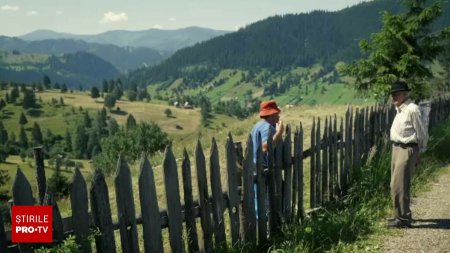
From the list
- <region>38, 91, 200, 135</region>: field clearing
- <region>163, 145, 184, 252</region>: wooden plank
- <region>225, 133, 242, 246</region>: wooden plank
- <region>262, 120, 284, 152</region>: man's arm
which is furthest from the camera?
<region>38, 91, 200, 135</region>: field clearing

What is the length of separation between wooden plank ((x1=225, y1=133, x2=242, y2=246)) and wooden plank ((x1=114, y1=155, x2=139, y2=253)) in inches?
57.5

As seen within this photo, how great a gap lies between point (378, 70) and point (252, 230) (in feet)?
42.2

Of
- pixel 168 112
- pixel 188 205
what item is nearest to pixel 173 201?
pixel 188 205

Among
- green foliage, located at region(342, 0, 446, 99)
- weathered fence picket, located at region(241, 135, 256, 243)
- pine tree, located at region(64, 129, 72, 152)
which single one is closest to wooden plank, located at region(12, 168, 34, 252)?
weathered fence picket, located at region(241, 135, 256, 243)

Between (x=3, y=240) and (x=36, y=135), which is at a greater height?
(x=3, y=240)

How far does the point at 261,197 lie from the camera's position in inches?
219

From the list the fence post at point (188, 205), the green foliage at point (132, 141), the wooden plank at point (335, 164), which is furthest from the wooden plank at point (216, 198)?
the green foliage at point (132, 141)

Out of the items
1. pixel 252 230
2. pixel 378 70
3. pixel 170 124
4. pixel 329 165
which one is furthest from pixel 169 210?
pixel 170 124

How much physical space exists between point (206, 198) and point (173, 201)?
0.53 m

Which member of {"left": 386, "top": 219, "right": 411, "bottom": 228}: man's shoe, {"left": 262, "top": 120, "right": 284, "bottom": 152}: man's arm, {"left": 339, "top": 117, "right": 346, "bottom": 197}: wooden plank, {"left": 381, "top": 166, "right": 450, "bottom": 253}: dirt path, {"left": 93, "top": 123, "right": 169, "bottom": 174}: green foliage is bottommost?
{"left": 93, "top": 123, "right": 169, "bottom": 174}: green foliage

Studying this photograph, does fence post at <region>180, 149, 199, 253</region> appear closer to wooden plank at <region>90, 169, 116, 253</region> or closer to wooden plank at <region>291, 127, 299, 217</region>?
wooden plank at <region>90, 169, 116, 253</region>

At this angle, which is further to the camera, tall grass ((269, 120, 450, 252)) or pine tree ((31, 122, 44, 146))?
pine tree ((31, 122, 44, 146))

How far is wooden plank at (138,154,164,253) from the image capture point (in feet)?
13.1

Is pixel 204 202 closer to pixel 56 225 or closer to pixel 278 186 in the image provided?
pixel 278 186
